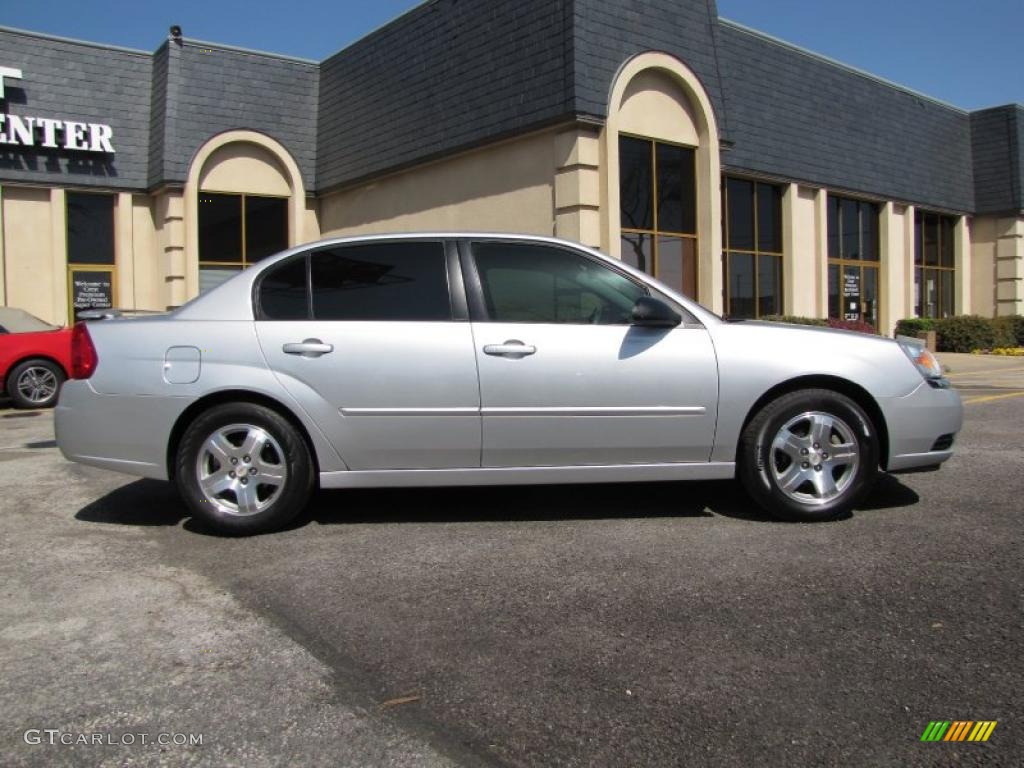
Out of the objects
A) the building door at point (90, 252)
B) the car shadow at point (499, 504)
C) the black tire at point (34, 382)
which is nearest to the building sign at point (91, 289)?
the building door at point (90, 252)

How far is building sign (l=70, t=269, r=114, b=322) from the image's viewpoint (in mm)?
18312

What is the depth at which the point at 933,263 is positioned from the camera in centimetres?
2431

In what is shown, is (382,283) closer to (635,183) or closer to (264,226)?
(635,183)

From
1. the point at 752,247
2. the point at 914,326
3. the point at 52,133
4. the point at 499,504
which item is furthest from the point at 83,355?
the point at 914,326

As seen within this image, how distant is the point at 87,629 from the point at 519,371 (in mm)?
2420

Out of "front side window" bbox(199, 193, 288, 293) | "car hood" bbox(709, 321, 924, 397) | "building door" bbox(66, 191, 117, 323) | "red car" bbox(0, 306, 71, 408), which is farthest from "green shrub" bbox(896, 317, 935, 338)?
"building door" bbox(66, 191, 117, 323)

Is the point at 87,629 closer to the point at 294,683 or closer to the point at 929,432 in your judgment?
the point at 294,683

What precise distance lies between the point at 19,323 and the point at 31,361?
656 millimetres

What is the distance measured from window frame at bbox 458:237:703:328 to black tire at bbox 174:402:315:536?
1.25m

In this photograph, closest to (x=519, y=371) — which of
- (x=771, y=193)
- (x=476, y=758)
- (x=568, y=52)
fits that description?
(x=476, y=758)

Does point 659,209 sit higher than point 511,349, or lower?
higher

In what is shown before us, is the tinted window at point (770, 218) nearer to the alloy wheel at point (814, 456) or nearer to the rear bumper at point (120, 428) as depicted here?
the alloy wheel at point (814, 456)

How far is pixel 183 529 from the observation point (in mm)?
4961

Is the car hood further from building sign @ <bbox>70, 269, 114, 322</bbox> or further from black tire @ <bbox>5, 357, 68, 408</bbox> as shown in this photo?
building sign @ <bbox>70, 269, 114, 322</bbox>
